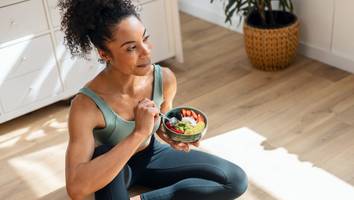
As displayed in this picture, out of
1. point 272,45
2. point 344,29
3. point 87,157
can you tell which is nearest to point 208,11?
point 272,45

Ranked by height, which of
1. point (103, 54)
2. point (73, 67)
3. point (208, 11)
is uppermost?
point (103, 54)

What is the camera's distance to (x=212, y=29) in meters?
3.30

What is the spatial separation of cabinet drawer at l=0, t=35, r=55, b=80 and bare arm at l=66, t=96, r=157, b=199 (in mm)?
1016

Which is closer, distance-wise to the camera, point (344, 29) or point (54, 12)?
point (54, 12)

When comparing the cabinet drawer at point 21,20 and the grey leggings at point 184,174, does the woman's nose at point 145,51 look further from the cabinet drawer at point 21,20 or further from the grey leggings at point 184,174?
the cabinet drawer at point 21,20

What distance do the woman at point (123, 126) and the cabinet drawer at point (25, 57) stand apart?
2.95 ft

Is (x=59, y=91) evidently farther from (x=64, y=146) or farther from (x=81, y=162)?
(x=81, y=162)

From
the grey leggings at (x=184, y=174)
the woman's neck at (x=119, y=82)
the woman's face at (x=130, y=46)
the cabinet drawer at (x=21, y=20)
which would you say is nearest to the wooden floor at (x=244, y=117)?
the grey leggings at (x=184, y=174)

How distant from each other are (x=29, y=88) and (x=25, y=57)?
166 millimetres

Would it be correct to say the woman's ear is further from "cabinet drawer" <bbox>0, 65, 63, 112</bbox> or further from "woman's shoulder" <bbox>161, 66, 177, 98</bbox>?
"cabinet drawer" <bbox>0, 65, 63, 112</bbox>

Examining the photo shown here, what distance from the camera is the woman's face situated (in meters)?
1.34

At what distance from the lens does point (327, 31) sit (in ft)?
8.69

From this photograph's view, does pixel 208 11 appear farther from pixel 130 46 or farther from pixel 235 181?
pixel 130 46

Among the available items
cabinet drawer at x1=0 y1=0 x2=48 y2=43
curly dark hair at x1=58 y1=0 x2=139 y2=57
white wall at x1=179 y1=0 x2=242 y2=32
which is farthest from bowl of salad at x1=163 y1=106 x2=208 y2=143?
white wall at x1=179 y1=0 x2=242 y2=32
